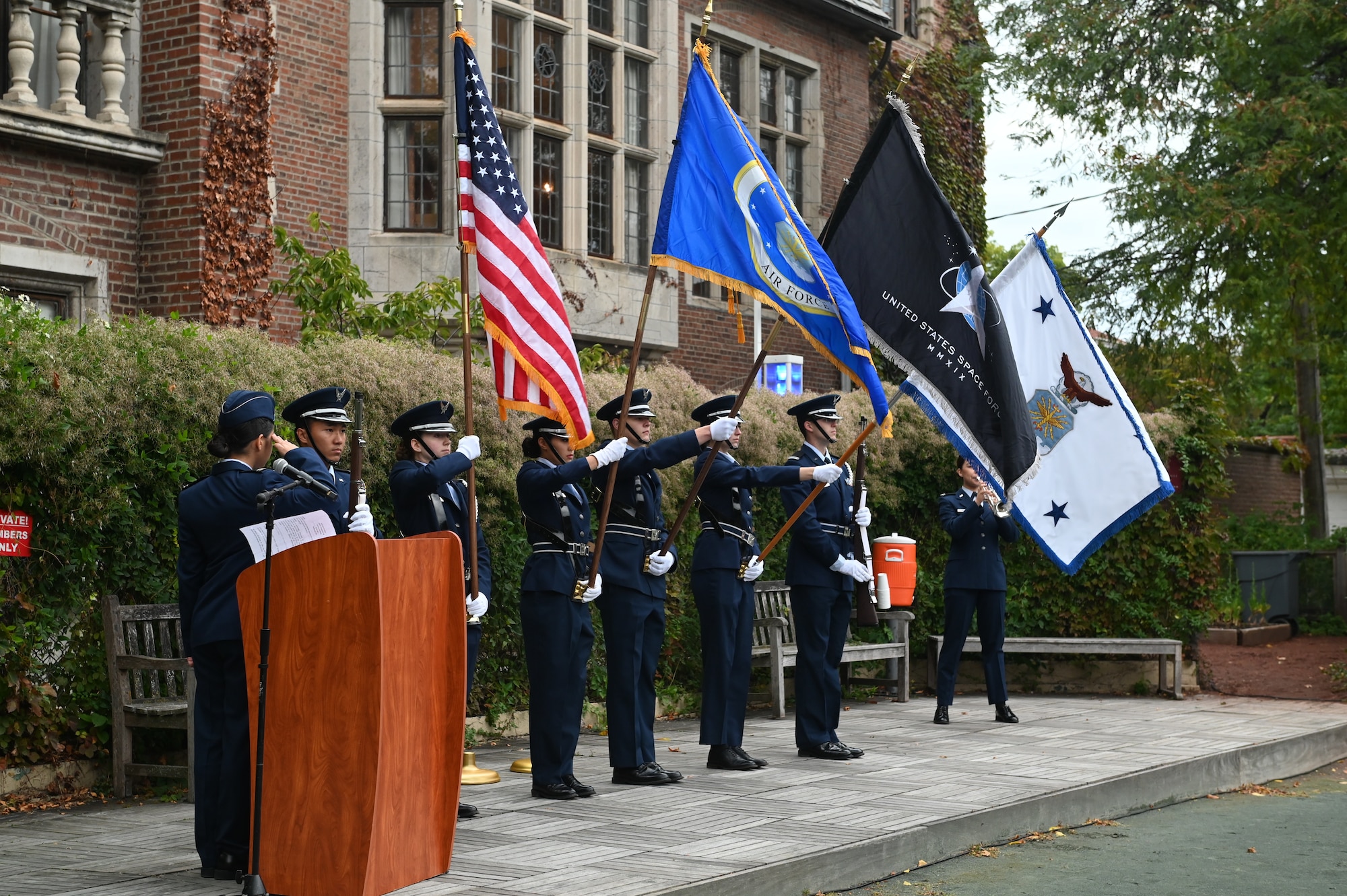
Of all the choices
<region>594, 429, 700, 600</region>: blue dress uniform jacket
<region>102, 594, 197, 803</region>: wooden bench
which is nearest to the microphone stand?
<region>102, 594, 197, 803</region>: wooden bench

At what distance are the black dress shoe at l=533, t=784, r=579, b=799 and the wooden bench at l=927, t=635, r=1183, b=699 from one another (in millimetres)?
6251

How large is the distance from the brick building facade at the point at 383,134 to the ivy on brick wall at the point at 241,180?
38 mm

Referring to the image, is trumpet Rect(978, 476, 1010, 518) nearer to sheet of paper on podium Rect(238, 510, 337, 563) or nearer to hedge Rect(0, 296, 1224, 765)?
hedge Rect(0, 296, 1224, 765)

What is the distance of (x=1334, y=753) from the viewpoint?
11.5 m

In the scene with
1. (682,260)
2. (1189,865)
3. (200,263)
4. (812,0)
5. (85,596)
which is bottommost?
(1189,865)

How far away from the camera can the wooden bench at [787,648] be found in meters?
12.2

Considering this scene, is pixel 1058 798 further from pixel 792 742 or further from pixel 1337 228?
pixel 1337 228

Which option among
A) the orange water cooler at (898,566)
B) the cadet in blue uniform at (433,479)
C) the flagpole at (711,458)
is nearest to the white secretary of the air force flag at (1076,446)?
the orange water cooler at (898,566)

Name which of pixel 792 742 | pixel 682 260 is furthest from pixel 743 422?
pixel 682 260

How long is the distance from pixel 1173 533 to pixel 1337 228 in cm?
464

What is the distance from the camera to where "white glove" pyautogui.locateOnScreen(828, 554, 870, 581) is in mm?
9664

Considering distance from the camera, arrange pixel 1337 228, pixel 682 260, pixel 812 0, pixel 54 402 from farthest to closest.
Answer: pixel 812 0, pixel 1337 228, pixel 682 260, pixel 54 402

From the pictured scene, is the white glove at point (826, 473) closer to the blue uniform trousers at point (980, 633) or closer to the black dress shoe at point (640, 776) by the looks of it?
the black dress shoe at point (640, 776)

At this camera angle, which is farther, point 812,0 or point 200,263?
point 812,0
